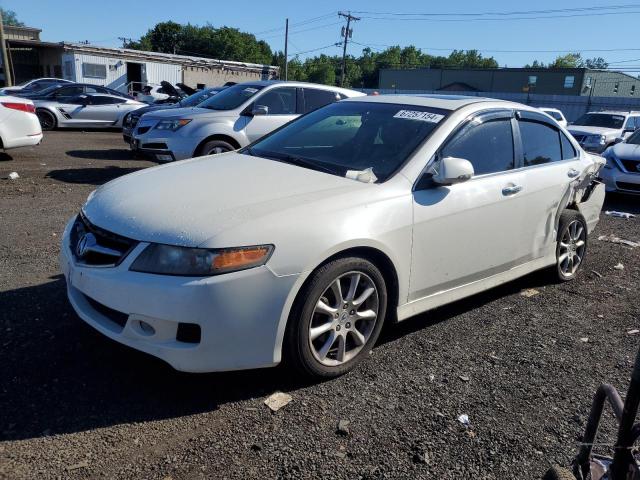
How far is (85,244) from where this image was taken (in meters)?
3.05

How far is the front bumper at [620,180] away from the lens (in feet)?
30.9

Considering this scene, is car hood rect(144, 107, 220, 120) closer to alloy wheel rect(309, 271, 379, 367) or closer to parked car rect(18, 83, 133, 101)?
alloy wheel rect(309, 271, 379, 367)

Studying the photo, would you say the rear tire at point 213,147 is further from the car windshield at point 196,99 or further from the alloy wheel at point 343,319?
the alloy wheel at point 343,319

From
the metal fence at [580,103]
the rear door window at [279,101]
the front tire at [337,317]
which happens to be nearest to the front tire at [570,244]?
the front tire at [337,317]

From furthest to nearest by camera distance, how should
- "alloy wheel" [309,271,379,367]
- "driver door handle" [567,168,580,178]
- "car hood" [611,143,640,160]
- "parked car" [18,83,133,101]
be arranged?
"parked car" [18,83,133,101] → "car hood" [611,143,640,160] → "driver door handle" [567,168,580,178] → "alloy wheel" [309,271,379,367]

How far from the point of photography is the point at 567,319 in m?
4.37

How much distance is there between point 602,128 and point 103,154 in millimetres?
14044

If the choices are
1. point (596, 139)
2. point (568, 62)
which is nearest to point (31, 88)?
point (596, 139)

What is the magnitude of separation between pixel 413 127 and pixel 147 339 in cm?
234

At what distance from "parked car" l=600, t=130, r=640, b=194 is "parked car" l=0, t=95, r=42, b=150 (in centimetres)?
1066

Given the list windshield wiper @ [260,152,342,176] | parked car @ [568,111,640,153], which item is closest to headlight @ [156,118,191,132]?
windshield wiper @ [260,152,342,176]

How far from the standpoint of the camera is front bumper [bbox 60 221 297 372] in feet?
8.75

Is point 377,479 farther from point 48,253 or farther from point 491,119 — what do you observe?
point 48,253

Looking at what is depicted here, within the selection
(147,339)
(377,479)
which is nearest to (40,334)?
(147,339)
